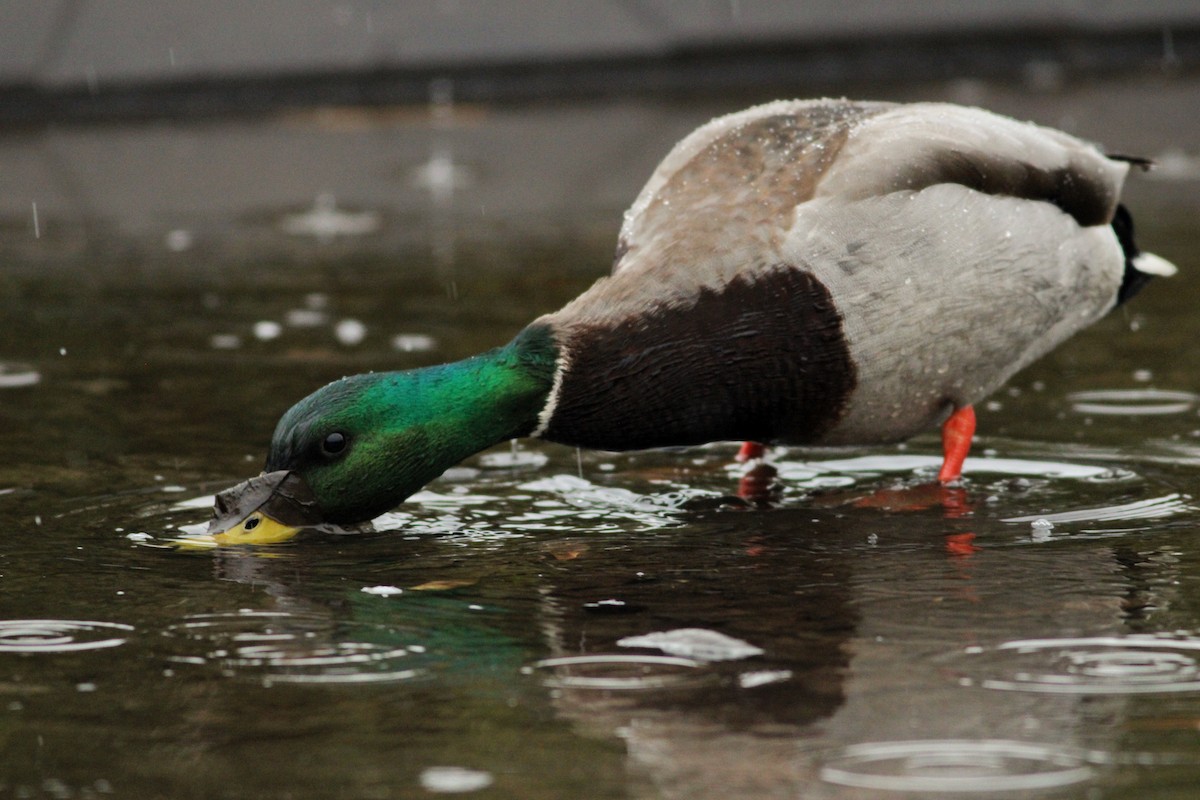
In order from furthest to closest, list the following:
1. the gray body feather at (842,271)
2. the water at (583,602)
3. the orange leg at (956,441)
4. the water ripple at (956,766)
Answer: the orange leg at (956,441)
the gray body feather at (842,271)
the water at (583,602)
the water ripple at (956,766)

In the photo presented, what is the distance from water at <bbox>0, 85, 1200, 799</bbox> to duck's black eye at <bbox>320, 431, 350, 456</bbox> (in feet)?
0.68

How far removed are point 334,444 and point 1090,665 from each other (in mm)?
1486

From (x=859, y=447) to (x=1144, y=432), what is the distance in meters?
0.70

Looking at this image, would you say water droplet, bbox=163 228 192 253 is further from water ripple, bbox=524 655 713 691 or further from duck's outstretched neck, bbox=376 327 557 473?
water ripple, bbox=524 655 713 691

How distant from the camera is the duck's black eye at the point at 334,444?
12.1 ft

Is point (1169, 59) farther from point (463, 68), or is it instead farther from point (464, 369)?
point (464, 369)

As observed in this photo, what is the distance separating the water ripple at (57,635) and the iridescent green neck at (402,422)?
59 cm

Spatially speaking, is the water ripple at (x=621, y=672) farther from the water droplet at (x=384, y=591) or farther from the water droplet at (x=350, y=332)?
the water droplet at (x=350, y=332)

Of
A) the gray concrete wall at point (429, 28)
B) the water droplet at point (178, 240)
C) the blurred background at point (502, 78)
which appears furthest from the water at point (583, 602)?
the gray concrete wall at point (429, 28)

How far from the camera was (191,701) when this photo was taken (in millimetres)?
2809

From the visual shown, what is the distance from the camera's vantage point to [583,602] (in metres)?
3.38

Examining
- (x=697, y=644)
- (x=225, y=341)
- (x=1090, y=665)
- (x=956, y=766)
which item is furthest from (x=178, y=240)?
(x=956, y=766)

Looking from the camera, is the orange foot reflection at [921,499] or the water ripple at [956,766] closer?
the water ripple at [956,766]

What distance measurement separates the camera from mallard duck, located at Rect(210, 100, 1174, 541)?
3.78 metres
